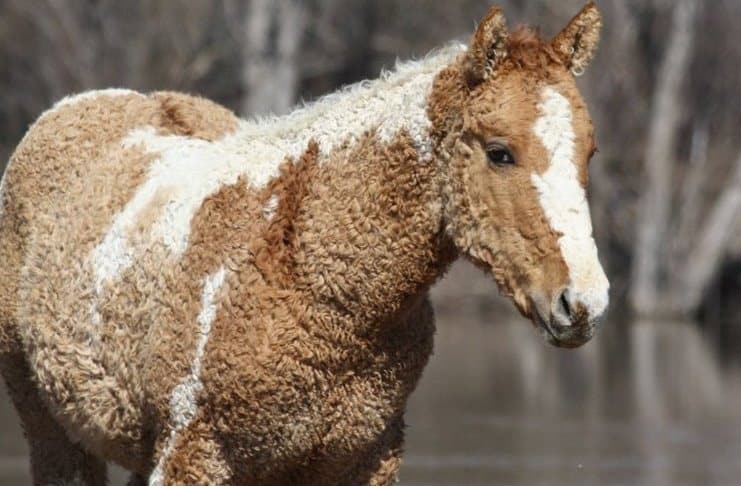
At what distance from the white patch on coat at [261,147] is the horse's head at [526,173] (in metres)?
0.18

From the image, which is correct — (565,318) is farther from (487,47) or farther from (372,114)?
(372,114)

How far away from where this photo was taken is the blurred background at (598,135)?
1431cm

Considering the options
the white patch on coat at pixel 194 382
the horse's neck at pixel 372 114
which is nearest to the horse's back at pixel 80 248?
the white patch on coat at pixel 194 382

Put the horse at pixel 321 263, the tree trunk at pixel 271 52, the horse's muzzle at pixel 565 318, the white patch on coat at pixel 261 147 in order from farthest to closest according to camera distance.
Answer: the tree trunk at pixel 271 52 < the white patch on coat at pixel 261 147 < the horse at pixel 321 263 < the horse's muzzle at pixel 565 318

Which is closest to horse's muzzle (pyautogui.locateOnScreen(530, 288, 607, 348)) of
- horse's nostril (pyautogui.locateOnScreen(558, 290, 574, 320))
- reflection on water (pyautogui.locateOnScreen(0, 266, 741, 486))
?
horse's nostril (pyautogui.locateOnScreen(558, 290, 574, 320))

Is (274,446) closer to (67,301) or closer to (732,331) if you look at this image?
(67,301)

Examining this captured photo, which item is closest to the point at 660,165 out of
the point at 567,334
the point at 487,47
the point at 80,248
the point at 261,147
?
the point at 80,248

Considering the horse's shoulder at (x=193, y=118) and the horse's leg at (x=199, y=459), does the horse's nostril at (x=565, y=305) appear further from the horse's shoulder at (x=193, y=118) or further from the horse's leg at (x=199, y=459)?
the horse's shoulder at (x=193, y=118)

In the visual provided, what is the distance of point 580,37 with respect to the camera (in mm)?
4770

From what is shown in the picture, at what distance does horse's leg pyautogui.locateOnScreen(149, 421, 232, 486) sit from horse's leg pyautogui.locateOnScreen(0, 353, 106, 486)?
1299 millimetres

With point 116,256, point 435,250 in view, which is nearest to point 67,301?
point 116,256

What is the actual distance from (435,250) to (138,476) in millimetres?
1531

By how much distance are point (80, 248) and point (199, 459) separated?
3.49 ft

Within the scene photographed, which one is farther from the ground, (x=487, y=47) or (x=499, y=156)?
(x=487, y=47)
